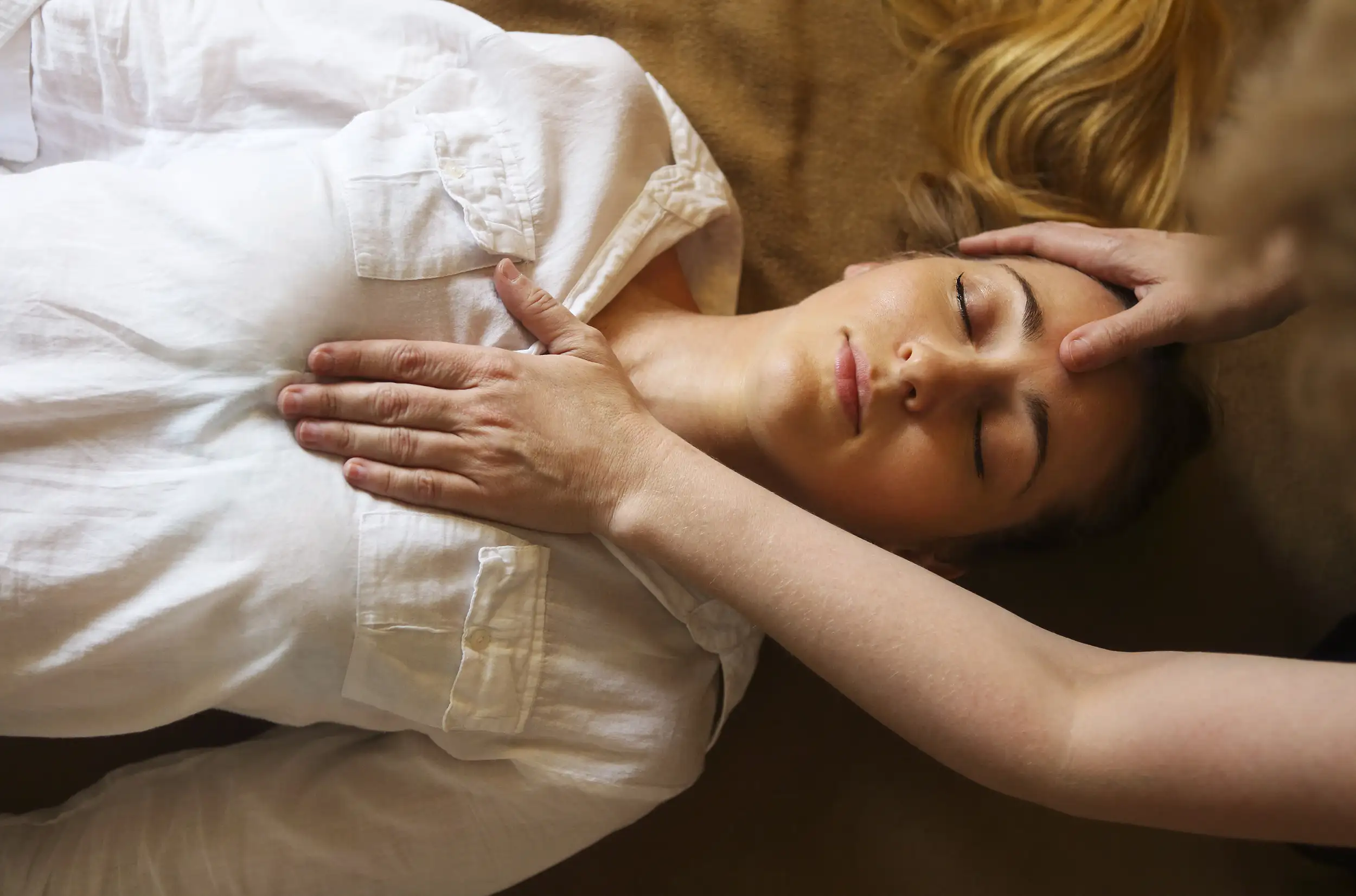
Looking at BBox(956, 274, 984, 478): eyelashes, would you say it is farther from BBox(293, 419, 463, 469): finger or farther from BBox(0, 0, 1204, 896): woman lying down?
BBox(293, 419, 463, 469): finger

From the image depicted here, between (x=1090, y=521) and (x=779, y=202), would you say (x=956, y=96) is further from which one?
(x=1090, y=521)

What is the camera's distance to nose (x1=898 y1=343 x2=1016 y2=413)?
896 mm

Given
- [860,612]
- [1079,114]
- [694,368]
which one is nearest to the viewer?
[860,612]

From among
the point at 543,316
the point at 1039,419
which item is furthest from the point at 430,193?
the point at 1039,419

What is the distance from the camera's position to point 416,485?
89 cm

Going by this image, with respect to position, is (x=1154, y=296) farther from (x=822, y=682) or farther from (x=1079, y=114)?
(x=822, y=682)

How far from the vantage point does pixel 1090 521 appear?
1.10m

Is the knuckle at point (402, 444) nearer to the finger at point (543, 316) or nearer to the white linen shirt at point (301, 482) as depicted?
the white linen shirt at point (301, 482)

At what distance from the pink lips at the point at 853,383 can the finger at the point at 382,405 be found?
1.24 ft

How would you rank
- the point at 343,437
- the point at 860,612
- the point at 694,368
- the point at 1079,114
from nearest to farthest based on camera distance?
the point at 860,612 < the point at 343,437 < the point at 694,368 < the point at 1079,114

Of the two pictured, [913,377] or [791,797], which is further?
[791,797]

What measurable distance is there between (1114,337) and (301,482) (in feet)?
2.71

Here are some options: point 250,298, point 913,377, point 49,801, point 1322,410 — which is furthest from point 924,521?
point 49,801

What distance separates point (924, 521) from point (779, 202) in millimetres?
585
